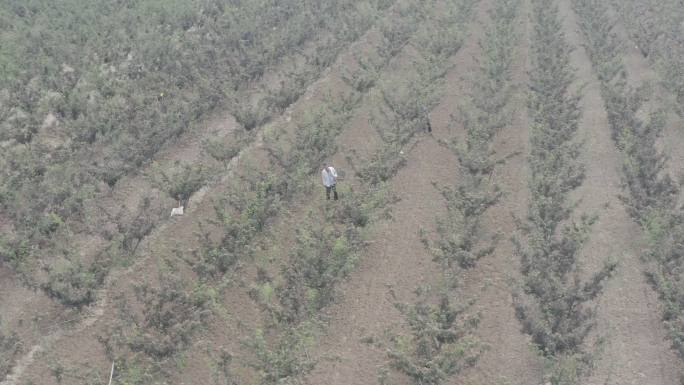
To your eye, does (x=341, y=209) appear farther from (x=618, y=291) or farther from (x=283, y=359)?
(x=618, y=291)

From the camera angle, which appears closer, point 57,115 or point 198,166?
point 198,166

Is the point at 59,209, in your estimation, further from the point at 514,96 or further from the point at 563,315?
the point at 514,96

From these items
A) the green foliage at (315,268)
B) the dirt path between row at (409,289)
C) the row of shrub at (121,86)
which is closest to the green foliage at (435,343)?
the dirt path between row at (409,289)

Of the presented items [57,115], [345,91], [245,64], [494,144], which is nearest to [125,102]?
[57,115]

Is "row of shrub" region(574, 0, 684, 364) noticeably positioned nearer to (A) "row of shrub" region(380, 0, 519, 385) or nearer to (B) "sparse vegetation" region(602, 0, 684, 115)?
(B) "sparse vegetation" region(602, 0, 684, 115)

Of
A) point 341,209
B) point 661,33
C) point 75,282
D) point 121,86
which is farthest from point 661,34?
point 75,282

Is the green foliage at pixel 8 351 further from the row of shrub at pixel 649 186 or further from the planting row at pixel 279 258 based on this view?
the row of shrub at pixel 649 186

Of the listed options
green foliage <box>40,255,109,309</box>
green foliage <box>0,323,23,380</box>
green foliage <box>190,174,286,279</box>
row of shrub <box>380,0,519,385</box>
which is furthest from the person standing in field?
green foliage <box>0,323,23,380</box>
